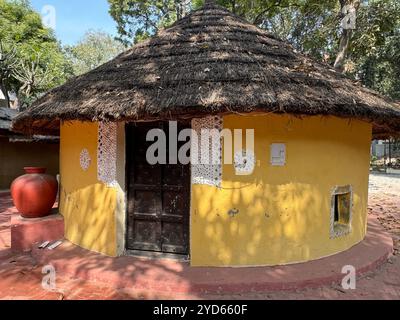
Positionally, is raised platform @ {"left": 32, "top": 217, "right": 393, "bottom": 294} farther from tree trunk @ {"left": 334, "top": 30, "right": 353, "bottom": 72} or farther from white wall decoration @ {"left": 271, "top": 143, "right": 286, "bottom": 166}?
tree trunk @ {"left": 334, "top": 30, "right": 353, "bottom": 72}

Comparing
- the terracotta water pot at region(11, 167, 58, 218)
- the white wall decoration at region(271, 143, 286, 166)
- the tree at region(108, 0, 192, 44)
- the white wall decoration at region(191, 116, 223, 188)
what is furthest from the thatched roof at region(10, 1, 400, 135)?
the tree at region(108, 0, 192, 44)

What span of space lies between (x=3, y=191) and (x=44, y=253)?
8613 millimetres

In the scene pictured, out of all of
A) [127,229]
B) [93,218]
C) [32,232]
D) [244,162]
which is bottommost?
[32,232]

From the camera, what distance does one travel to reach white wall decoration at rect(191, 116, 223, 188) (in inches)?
171

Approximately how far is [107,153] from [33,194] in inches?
71.8

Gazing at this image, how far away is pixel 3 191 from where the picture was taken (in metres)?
12.0

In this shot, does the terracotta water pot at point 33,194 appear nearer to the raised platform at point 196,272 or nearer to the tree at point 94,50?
the raised platform at point 196,272

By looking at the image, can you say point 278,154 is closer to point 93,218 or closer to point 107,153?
point 107,153

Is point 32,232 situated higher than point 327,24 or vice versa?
point 327,24

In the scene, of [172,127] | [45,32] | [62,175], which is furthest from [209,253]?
[45,32]

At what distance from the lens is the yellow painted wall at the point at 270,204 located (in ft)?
14.2

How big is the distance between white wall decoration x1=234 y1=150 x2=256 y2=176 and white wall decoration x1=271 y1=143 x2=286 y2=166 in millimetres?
294

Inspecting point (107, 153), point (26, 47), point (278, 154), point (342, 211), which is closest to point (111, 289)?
point (107, 153)

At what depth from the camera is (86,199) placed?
5.16 metres
